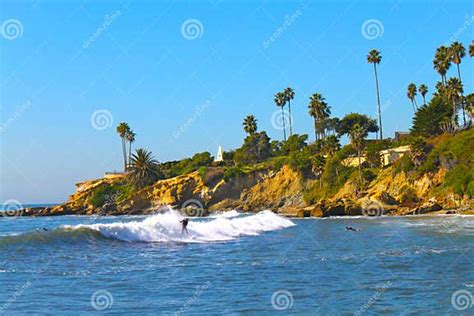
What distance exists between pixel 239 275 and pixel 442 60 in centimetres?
7438

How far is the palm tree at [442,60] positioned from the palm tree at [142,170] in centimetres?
4884

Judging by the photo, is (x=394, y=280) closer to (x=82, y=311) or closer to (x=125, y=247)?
(x=82, y=311)

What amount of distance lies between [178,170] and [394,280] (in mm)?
91935

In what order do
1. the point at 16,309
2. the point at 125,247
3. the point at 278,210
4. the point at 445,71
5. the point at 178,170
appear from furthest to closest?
the point at 178,170
the point at 445,71
the point at 278,210
the point at 125,247
the point at 16,309

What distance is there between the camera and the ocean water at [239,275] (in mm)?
12812

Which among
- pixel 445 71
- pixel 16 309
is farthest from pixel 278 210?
pixel 16 309

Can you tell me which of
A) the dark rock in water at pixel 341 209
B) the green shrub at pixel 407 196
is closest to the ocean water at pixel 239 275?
the dark rock in water at pixel 341 209

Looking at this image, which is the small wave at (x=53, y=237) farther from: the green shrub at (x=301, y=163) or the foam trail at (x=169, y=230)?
the green shrub at (x=301, y=163)

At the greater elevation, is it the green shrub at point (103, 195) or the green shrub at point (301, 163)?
the green shrub at point (301, 163)

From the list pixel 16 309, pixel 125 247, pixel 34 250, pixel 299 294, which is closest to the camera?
pixel 16 309

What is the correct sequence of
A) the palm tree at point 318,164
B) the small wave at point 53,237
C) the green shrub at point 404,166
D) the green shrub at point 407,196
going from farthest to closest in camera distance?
the palm tree at point 318,164 < the green shrub at point 404,166 < the green shrub at point 407,196 < the small wave at point 53,237

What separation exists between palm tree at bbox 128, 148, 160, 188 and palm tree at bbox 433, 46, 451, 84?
48836 millimetres

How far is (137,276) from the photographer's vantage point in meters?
17.6

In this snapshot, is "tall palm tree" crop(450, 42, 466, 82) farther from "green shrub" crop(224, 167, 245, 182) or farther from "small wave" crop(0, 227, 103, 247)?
"small wave" crop(0, 227, 103, 247)
